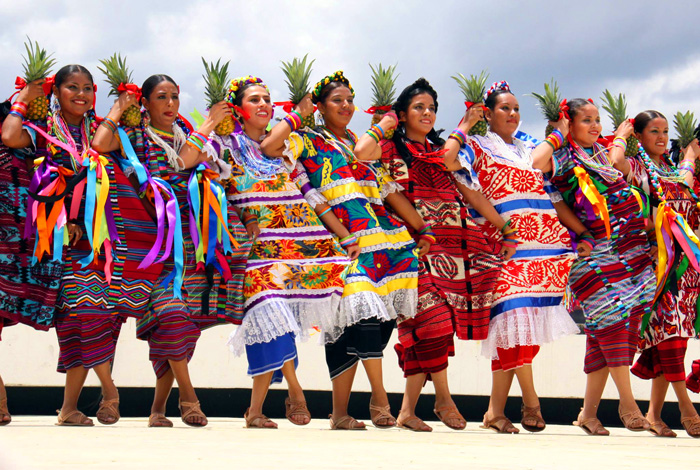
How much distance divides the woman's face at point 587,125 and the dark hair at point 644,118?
1.89 ft

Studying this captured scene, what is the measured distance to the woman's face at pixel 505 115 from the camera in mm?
5590

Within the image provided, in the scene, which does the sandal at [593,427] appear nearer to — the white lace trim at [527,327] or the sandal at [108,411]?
the white lace trim at [527,327]

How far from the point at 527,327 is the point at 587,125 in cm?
162

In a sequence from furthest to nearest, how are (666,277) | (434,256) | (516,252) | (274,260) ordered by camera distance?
(666,277)
(516,252)
(434,256)
(274,260)

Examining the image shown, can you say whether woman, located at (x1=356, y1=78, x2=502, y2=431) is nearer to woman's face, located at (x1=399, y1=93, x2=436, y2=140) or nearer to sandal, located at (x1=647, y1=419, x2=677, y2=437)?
woman's face, located at (x1=399, y1=93, x2=436, y2=140)

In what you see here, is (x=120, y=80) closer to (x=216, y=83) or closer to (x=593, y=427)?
(x=216, y=83)

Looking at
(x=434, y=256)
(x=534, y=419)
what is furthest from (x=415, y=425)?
(x=434, y=256)

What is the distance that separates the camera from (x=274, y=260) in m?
4.84

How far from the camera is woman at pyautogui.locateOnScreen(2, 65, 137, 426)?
454cm

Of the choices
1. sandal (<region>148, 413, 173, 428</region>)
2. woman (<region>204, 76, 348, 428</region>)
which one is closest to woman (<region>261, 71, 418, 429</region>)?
woman (<region>204, 76, 348, 428</region>)

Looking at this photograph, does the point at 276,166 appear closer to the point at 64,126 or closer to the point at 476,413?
the point at 64,126

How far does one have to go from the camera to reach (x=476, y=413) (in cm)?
762

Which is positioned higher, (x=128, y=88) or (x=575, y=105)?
(x=575, y=105)

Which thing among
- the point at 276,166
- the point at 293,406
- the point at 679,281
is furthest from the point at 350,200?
the point at 679,281
